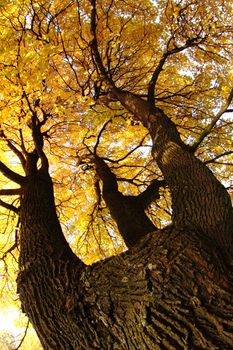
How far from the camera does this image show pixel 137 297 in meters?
2.27

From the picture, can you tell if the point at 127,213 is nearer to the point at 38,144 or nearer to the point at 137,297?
the point at 38,144

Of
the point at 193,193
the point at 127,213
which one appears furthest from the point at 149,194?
the point at 193,193

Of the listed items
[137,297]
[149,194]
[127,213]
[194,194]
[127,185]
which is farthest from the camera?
[127,185]

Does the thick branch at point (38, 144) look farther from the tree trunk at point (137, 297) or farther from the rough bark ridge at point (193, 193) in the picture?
the tree trunk at point (137, 297)

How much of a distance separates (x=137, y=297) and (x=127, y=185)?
5061mm

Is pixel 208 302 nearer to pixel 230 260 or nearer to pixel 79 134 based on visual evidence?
pixel 230 260

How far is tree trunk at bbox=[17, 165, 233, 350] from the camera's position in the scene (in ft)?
6.69

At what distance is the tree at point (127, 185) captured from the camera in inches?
87.1

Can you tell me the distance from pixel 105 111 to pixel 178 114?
4.91 feet

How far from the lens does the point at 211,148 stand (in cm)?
633

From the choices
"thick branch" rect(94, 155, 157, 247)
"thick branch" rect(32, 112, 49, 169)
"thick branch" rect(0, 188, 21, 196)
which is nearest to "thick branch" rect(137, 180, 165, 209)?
"thick branch" rect(94, 155, 157, 247)

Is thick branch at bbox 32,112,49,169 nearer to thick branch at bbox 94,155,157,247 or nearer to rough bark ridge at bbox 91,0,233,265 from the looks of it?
thick branch at bbox 94,155,157,247

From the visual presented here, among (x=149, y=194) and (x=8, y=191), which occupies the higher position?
(x=8, y=191)

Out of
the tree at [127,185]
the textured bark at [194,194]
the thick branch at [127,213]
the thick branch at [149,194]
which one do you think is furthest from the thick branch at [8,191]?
the textured bark at [194,194]
